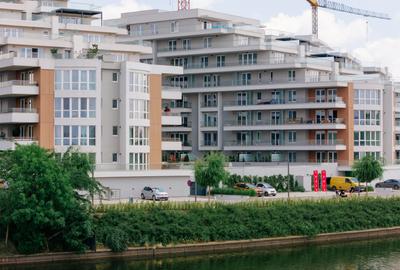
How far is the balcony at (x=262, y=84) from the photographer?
10094cm

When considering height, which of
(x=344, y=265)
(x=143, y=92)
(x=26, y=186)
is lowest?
(x=344, y=265)

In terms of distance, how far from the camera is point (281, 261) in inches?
2298

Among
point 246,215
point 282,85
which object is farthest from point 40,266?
point 282,85

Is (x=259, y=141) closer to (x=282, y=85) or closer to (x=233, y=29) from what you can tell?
(x=282, y=85)

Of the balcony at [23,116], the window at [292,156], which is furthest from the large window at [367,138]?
the balcony at [23,116]

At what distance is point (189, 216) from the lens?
61.8m

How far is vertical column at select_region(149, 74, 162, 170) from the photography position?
8181 cm

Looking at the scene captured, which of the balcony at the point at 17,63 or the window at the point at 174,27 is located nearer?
the balcony at the point at 17,63

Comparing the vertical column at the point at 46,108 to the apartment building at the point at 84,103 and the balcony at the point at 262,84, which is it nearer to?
the apartment building at the point at 84,103

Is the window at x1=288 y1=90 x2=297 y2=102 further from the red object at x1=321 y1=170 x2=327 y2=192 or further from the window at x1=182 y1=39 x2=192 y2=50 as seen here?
the window at x1=182 y1=39 x2=192 y2=50

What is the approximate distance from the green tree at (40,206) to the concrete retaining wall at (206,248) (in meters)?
0.64

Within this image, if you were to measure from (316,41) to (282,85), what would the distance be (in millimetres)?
23464

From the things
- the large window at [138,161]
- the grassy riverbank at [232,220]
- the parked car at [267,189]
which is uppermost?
the large window at [138,161]

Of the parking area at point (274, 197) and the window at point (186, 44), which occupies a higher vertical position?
the window at point (186, 44)
